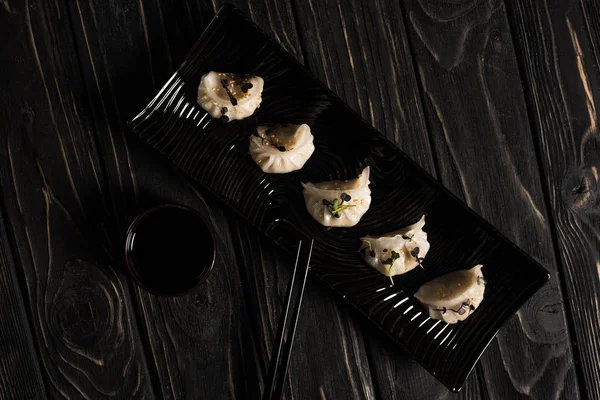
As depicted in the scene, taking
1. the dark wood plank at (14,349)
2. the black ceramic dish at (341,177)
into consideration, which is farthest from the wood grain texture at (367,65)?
the dark wood plank at (14,349)

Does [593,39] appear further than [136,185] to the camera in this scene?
Yes

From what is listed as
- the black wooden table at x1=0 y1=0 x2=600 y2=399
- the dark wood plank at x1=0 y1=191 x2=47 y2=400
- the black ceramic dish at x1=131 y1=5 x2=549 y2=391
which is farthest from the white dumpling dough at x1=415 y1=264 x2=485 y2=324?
the dark wood plank at x1=0 y1=191 x2=47 y2=400

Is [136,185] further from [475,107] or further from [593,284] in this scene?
[593,284]

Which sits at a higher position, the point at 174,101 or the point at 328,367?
the point at 174,101

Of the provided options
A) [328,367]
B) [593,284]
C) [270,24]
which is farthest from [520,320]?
[270,24]

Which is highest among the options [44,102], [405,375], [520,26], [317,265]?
[44,102]

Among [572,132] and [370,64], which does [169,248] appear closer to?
[370,64]

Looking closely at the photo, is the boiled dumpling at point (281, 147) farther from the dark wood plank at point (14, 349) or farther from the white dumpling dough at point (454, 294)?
the dark wood plank at point (14, 349)
